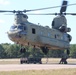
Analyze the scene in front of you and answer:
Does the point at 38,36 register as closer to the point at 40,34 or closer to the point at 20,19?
the point at 40,34

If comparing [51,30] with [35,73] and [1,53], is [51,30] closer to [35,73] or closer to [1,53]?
[35,73]

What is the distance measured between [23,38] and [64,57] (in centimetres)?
1152

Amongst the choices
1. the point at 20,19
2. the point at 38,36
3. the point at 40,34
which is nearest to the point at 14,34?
the point at 20,19

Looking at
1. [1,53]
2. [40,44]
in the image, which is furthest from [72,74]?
[1,53]

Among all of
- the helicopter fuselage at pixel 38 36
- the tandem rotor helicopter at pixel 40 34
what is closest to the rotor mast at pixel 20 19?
the tandem rotor helicopter at pixel 40 34

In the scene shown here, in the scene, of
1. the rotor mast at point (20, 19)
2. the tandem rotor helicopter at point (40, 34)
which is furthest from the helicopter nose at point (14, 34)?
the rotor mast at point (20, 19)

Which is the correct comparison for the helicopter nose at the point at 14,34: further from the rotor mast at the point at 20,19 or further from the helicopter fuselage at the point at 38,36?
the rotor mast at the point at 20,19

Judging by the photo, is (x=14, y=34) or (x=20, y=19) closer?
(x=14, y=34)

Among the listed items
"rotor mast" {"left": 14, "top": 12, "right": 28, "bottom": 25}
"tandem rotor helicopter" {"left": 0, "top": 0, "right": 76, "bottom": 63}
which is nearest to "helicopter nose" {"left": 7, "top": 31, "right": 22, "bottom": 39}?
"tandem rotor helicopter" {"left": 0, "top": 0, "right": 76, "bottom": 63}

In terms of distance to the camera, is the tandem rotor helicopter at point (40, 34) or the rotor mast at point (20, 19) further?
the tandem rotor helicopter at point (40, 34)

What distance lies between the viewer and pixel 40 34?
5294cm

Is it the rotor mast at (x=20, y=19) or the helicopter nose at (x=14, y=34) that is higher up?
the rotor mast at (x=20, y=19)

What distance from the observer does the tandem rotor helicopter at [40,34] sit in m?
49.2

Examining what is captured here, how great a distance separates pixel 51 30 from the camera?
55.5 meters
